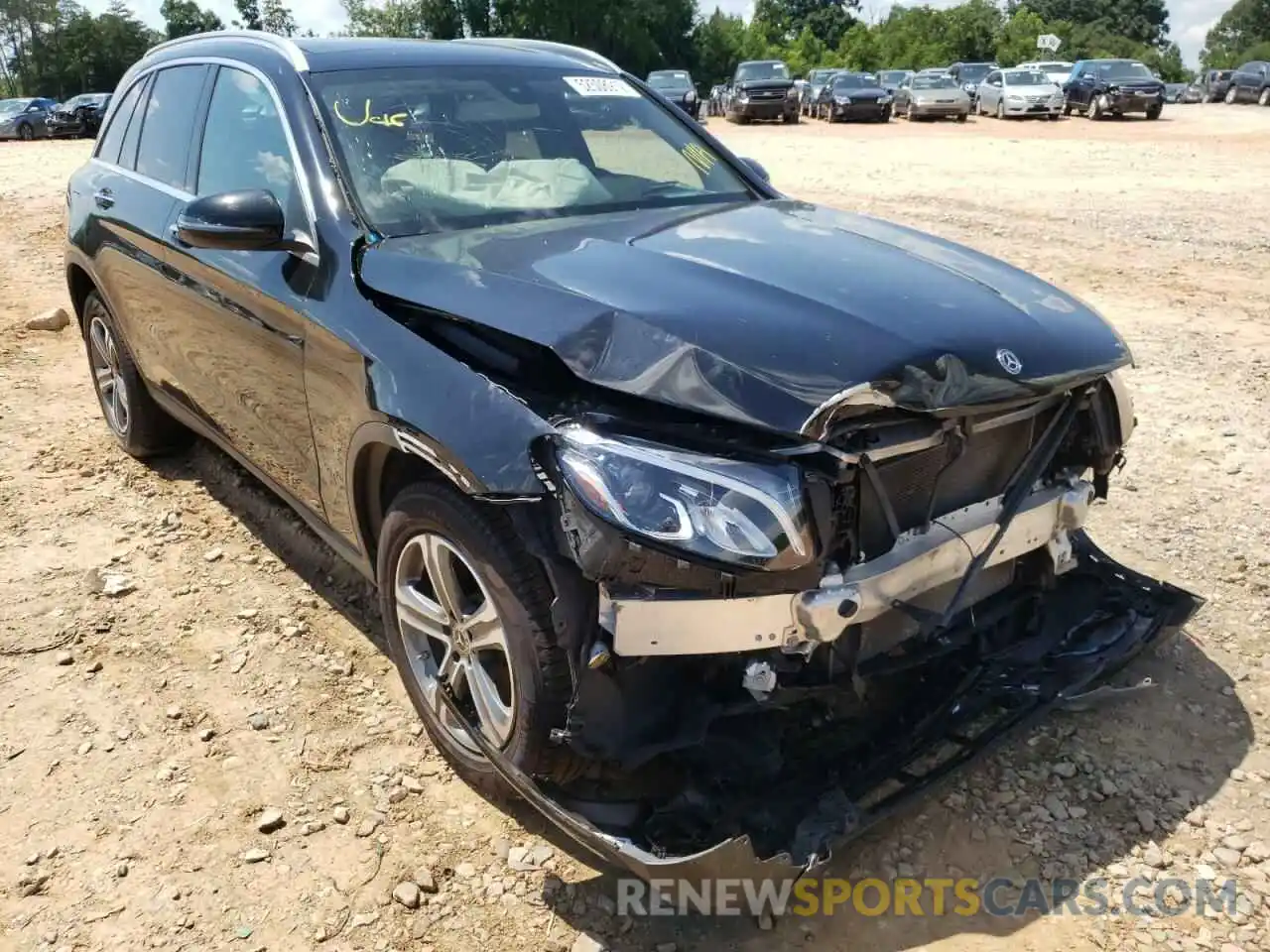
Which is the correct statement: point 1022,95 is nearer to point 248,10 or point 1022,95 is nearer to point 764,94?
point 764,94

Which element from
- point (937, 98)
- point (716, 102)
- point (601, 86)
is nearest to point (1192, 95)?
point (937, 98)

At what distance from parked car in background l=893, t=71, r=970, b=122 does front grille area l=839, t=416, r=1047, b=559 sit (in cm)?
3121

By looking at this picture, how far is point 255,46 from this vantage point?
373 cm

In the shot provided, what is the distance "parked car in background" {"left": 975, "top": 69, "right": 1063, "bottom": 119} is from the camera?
3002 cm

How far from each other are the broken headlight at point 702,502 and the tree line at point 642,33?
56.4 metres

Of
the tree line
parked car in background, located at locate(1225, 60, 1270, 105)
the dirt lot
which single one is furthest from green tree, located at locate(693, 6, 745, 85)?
the dirt lot

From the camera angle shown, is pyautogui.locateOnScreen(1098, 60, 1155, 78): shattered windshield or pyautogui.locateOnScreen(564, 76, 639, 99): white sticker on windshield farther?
pyautogui.locateOnScreen(1098, 60, 1155, 78): shattered windshield

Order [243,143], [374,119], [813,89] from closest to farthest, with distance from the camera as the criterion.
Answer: [374,119] → [243,143] → [813,89]

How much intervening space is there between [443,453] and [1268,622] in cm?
290

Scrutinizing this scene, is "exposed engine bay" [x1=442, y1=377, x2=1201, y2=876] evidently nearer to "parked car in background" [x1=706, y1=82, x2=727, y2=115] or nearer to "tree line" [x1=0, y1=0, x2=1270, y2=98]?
"parked car in background" [x1=706, y1=82, x2=727, y2=115]

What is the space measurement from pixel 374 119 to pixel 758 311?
1579 millimetres

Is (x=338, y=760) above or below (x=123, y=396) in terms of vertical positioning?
below

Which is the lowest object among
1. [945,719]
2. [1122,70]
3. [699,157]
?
[945,719]

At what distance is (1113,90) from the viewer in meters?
29.3
